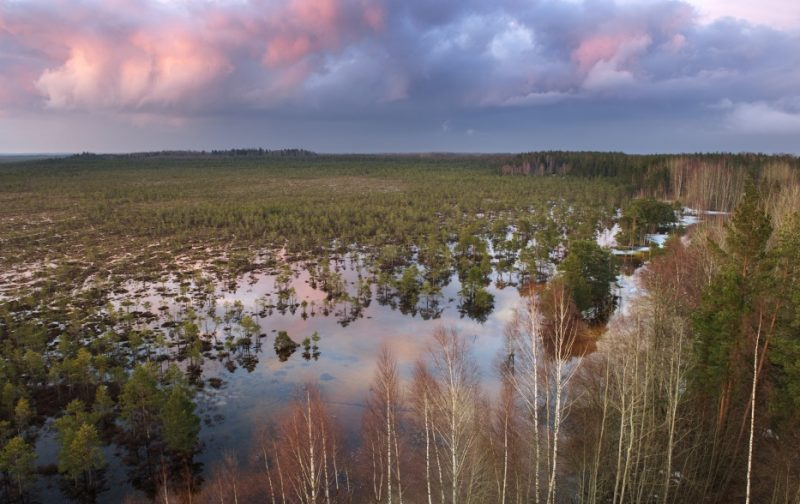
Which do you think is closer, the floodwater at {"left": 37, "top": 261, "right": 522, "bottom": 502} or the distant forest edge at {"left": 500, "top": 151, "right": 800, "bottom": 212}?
the floodwater at {"left": 37, "top": 261, "right": 522, "bottom": 502}

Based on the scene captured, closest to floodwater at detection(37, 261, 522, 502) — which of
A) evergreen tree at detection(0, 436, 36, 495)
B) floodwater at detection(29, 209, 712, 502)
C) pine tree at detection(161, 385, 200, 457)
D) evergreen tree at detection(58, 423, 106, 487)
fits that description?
floodwater at detection(29, 209, 712, 502)

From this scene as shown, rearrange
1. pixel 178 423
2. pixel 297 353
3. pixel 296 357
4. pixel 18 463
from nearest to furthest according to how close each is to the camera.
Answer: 1. pixel 18 463
2. pixel 178 423
3. pixel 296 357
4. pixel 297 353

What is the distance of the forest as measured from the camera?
830 inches

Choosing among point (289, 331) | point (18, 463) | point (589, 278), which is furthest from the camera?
point (589, 278)

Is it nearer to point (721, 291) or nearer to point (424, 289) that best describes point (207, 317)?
point (424, 289)

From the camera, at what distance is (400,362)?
3975cm

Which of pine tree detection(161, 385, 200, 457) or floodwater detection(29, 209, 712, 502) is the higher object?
pine tree detection(161, 385, 200, 457)

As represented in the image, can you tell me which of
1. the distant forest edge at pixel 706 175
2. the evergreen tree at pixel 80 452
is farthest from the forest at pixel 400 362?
the distant forest edge at pixel 706 175

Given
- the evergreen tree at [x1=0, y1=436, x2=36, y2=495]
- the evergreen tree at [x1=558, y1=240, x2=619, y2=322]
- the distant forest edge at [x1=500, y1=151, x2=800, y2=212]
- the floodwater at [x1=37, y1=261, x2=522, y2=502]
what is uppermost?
the distant forest edge at [x1=500, y1=151, x2=800, y2=212]

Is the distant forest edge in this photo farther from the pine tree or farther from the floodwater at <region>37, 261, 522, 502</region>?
the pine tree

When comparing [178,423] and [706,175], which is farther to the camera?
[706,175]

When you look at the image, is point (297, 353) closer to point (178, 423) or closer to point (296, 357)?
point (296, 357)

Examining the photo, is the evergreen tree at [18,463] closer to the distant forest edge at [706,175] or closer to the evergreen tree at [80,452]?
the evergreen tree at [80,452]

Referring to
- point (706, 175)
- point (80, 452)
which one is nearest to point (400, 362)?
point (80, 452)
